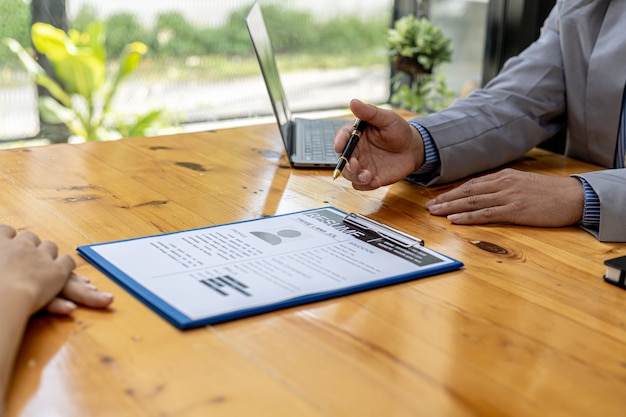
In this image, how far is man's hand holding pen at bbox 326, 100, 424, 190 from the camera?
1234mm

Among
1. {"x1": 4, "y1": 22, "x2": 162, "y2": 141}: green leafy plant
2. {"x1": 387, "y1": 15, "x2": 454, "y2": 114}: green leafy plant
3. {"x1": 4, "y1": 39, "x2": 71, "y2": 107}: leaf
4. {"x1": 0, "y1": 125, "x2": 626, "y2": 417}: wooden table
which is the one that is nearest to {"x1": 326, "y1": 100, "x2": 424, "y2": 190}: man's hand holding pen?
{"x1": 0, "y1": 125, "x2": 626, "y2": 417}: wooden table

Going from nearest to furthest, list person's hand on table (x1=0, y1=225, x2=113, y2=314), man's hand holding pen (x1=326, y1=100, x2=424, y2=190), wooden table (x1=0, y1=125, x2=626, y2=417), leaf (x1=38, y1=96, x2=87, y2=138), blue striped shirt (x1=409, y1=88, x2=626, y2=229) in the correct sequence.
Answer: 1. wooden table (x1=0, y1=125, x2=626, y2=417)
2. person's hand on table (x1=0, y1=225, x2=113, y2=314)
3. blue striped shirt (x1=409, y1=88, x2=626, y2=229)
4. man's hand holding pen (x1=326, y1=100, x2=424, y2=190)
5. leaf (x1=38, y1=96, x2=87, y2=138)

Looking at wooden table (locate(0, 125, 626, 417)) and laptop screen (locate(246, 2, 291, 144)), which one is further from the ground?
laptop screen (locate(246, 2, 291, 144))

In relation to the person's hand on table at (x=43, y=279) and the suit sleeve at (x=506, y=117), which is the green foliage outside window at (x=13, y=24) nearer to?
the suit sleeve at (x=506, y=117)

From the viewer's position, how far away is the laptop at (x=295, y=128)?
1.40 metres

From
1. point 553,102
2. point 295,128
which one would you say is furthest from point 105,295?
point 553,102

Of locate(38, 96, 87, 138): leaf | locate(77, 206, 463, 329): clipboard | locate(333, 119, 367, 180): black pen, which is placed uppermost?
locate(333, 119, 367, 180): black pen

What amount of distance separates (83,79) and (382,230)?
226 centimetres

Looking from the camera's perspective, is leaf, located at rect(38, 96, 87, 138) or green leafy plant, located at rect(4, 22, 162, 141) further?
leaf, located at rect(38, 96, 87, 138)

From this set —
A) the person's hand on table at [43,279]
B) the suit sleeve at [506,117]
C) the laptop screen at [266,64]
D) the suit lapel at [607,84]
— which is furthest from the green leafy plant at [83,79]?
the person's hand on table at [43,279]

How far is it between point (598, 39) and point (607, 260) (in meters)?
0.64

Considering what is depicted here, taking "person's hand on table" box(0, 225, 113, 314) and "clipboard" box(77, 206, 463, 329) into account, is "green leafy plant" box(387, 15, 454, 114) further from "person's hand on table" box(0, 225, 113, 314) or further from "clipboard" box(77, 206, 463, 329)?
"person's hand on table" box(0, 225, 113, 314)

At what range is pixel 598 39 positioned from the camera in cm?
143

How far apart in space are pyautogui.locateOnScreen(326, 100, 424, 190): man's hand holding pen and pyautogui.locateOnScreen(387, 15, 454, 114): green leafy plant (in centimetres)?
161
